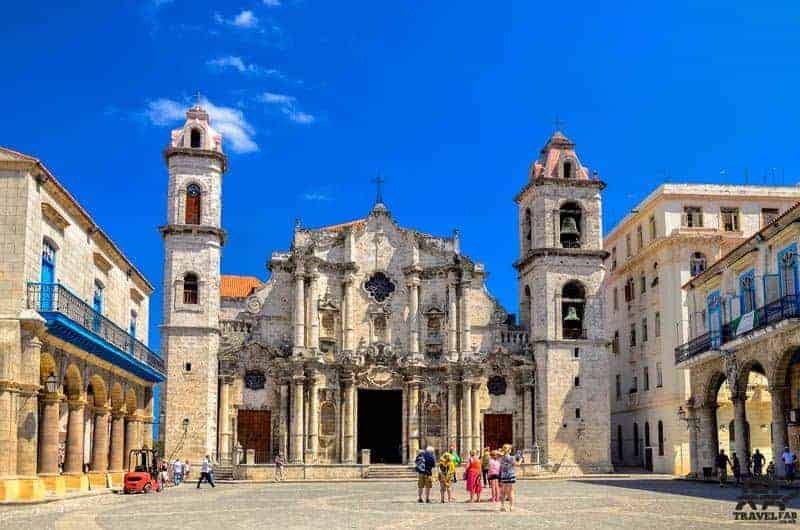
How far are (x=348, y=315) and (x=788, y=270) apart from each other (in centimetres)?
2415

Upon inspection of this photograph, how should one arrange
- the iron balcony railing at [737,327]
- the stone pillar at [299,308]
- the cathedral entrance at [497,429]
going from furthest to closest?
the cathedral entrance at [497,429] → the stone pillar at [299,308] → the iron balcony railing at [737,327]

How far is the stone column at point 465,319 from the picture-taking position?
5044cm

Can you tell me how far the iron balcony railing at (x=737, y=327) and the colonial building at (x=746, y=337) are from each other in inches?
1.2

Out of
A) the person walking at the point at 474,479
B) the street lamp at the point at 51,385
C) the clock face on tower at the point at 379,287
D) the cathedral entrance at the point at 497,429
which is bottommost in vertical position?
the person walking at the point at 474,479

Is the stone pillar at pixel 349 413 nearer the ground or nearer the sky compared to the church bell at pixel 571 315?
nearer the ground

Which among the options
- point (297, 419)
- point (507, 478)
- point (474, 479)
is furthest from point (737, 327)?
point (297, 419)

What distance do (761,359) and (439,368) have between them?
20.8m

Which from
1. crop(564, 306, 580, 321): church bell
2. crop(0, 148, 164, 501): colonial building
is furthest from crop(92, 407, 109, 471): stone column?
crop(564, 306, 580, 321): church bell

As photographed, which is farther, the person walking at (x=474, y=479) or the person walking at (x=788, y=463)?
the person walking at (x=788, y=463)

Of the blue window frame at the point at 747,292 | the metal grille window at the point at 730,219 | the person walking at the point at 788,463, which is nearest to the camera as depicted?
the person walking at the point at 788,463

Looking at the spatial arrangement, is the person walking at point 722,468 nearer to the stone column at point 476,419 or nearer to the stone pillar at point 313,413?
the stone column at point 476,419

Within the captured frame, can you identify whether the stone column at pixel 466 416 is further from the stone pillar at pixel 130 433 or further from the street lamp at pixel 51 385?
the street lamp at pixel 51 385

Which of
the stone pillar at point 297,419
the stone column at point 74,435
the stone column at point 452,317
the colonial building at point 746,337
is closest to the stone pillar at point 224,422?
the stone pillar at point 297,419

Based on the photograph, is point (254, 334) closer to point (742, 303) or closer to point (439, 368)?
point (439, 368)
